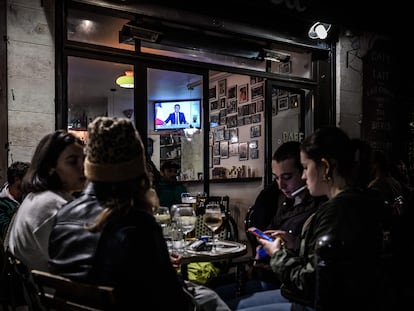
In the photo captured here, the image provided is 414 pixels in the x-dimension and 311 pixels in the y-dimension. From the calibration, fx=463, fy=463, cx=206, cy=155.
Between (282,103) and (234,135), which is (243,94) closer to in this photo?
(234,135)

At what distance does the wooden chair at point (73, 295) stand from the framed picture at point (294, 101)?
5.37 m

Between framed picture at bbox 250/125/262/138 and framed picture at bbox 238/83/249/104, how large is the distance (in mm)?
535

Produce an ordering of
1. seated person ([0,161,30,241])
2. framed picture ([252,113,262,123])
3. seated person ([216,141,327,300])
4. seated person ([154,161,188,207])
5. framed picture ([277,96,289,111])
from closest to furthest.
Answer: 1. seated person ([216,141,327,300])
2. seated person ([0,161,30,241])
3. seated person ([154,161,188,207])
4. framed picture ([277,96,289,111])
5. framed picture ([252,113,262,123])

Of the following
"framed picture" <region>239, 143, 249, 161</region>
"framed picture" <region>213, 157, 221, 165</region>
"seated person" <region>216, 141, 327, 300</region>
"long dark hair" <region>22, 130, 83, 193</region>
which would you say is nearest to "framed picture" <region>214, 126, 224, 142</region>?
"framed picture" <region>213, 157, 221, 165</region>

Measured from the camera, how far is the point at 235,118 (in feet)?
28.8

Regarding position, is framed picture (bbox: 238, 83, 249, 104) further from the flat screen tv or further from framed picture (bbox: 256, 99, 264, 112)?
the flat screen tv

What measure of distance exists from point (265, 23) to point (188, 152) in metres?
2.22

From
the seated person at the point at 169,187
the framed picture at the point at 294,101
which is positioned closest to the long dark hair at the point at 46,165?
the seated person at the point at 169,187

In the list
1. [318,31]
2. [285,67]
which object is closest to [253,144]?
[285,67]

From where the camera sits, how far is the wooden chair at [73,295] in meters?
1.38

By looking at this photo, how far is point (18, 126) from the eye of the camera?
3.93 metres

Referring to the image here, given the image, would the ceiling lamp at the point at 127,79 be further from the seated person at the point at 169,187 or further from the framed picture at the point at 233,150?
the framed picture at the point at 233,150

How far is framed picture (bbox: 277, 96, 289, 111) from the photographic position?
6820mm

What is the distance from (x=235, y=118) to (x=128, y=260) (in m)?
7.51
